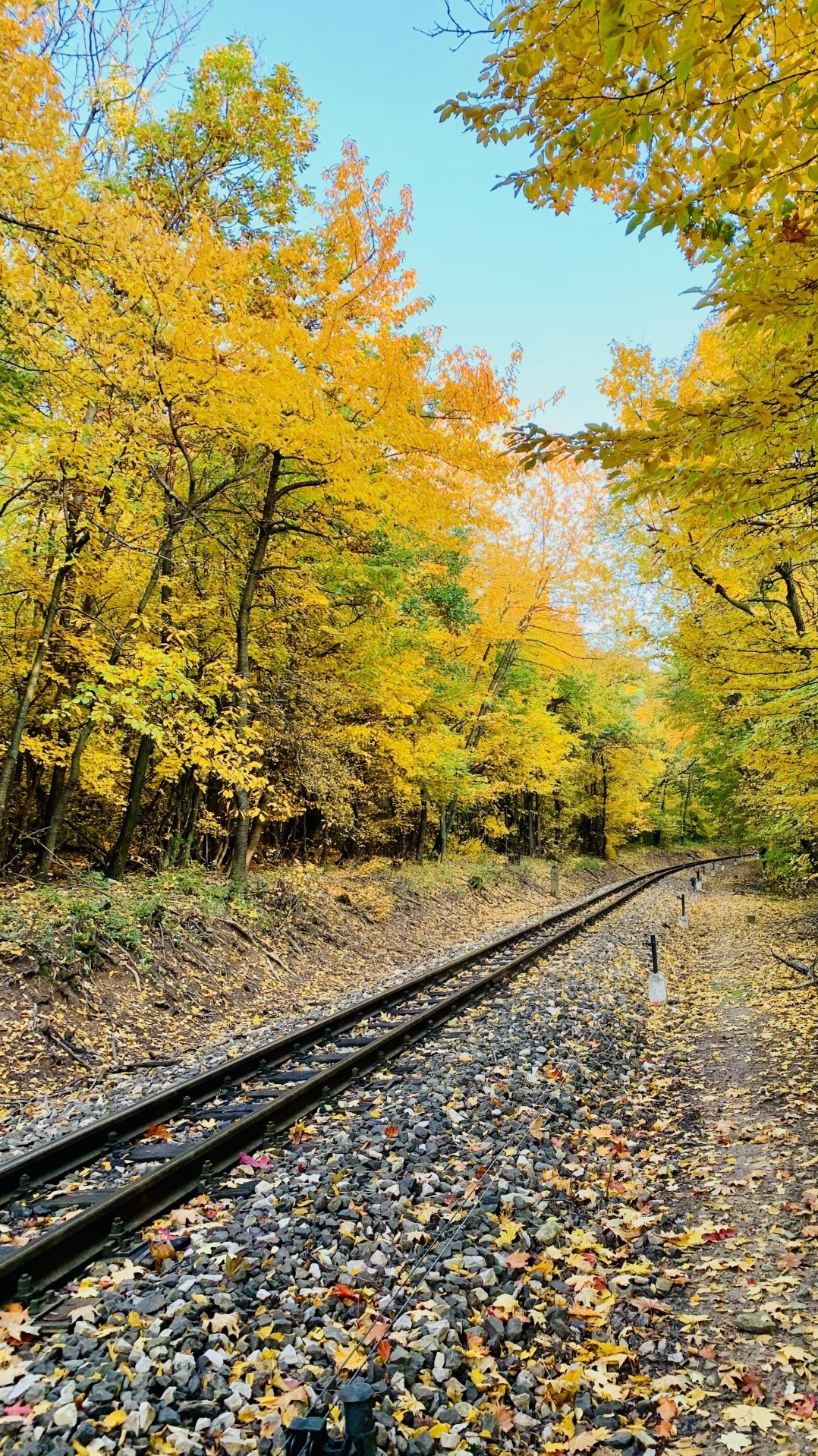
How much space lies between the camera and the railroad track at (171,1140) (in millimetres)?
3502

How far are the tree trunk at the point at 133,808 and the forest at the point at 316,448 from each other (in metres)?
0.06

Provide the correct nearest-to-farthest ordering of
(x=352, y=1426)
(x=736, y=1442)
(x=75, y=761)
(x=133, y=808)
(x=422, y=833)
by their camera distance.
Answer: (x=352, y=1426) → (x=736, y=1442) → (x=75, y=761) → (x=133, y=808) → (x=422, y=833)

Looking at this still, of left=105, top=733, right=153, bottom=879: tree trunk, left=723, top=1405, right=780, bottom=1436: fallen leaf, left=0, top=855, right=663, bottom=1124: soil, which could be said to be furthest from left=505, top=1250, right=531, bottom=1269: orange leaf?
left=105, top=733, right=153, bottom=879: tree trunk

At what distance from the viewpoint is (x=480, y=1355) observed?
2.88 m

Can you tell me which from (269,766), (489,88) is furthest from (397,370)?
(269,766)

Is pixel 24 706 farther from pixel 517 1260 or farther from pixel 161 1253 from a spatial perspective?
pixel 517 1260

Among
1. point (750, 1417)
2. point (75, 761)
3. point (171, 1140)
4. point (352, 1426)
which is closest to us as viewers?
point (352, 1426)

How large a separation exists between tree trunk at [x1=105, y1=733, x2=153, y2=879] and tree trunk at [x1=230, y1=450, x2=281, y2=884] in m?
1.42

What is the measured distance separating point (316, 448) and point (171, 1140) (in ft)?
25.6

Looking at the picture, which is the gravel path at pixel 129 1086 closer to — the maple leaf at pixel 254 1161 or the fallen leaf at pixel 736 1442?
the maple leaf at pixel 254 1161

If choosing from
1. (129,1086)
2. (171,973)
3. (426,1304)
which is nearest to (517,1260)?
(426,1304)

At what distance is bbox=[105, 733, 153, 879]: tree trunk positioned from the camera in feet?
34.9

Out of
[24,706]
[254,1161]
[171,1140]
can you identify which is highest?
[24,706]

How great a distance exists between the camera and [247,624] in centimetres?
1119
